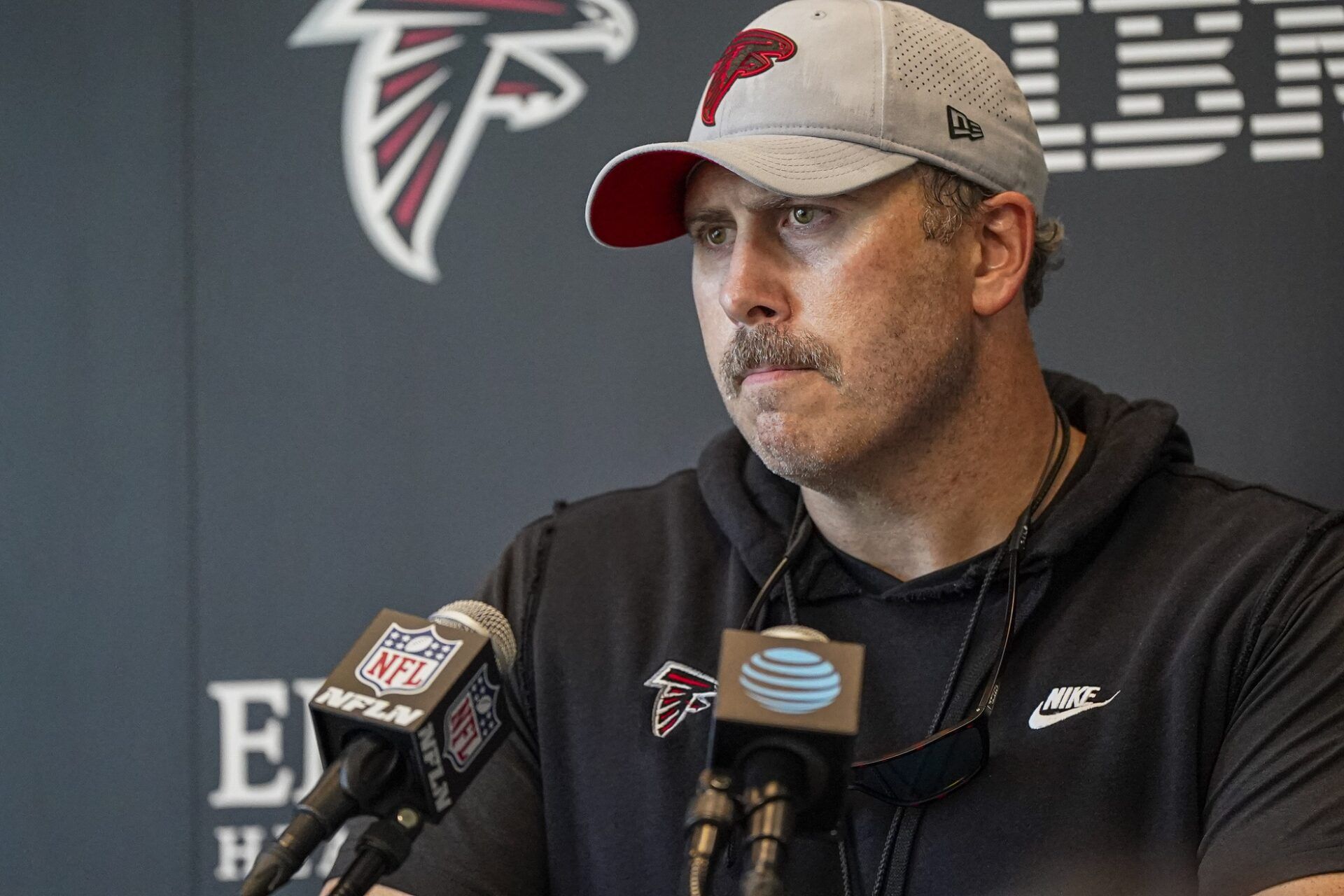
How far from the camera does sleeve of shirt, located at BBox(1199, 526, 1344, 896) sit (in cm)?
109

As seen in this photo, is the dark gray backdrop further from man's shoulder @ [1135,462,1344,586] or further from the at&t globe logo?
the at&t globe logo

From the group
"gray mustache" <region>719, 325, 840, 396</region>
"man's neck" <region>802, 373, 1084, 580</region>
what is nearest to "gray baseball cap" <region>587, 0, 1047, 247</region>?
"gray mustache" <region>719, 325, 840, 396</region>

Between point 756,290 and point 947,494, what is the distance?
303 millimetres

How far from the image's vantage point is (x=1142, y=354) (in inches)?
73.0

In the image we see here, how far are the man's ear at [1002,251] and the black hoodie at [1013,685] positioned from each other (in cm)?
18

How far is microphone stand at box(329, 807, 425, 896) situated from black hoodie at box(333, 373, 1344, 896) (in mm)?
491

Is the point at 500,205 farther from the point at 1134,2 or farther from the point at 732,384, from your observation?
the point at 1134,2

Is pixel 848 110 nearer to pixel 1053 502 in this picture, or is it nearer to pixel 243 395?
pixel 1053 502

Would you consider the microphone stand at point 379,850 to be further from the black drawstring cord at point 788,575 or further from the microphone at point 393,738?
the black drawstring cord at point 788,575

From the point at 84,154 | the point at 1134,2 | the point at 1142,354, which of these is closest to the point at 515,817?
the point at 1142,354

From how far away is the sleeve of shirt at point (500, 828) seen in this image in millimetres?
1344

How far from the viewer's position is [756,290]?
4.29 feet

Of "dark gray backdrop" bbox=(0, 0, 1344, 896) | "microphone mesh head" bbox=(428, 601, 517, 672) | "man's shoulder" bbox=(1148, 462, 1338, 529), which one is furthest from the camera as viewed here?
"dark gray backdrop" bbox=(0, 0, 1344, 896)

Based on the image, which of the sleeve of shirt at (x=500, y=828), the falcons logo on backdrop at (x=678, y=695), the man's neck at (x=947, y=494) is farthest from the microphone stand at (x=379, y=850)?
the man's neck at (x=947, y=494)
